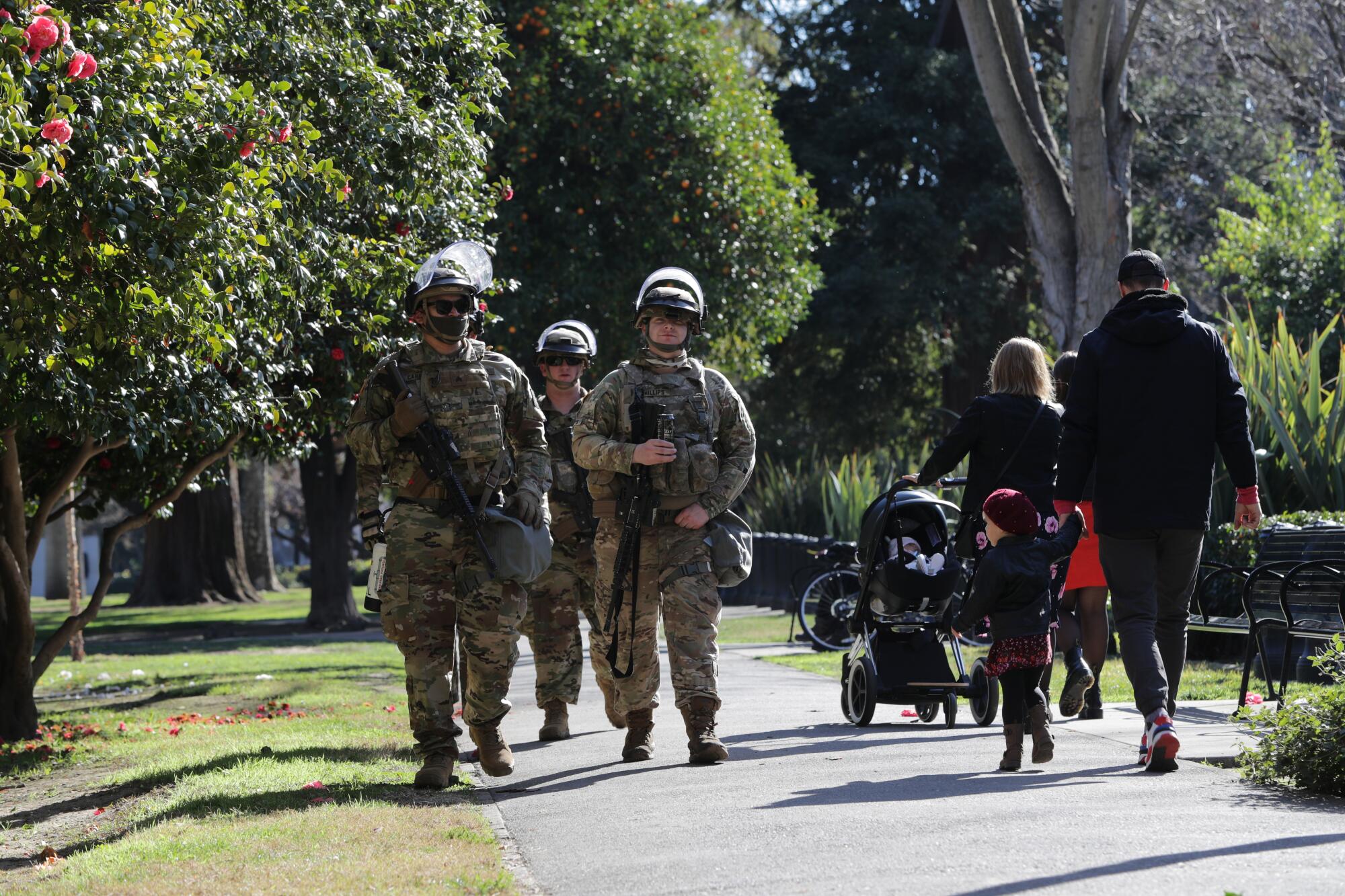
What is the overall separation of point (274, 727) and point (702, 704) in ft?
14.1

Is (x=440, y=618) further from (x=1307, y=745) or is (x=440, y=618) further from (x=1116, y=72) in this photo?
(x=1116, y=72)

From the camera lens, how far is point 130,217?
22.9ft

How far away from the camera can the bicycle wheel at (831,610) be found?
49.0 feet

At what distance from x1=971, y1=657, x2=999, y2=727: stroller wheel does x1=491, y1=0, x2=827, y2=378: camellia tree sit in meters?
11.6

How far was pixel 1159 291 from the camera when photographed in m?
7.00

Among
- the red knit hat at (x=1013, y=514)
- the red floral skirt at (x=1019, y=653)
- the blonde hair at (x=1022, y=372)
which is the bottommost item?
the red floral skirt at (x=1019, y=653)

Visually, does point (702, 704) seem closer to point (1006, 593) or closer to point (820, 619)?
point (1006, 593)

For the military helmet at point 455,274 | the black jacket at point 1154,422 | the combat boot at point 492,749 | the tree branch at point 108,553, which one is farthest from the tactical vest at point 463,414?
the tree branch at point 108,553

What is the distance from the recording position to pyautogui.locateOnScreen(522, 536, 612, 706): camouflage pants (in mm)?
8719

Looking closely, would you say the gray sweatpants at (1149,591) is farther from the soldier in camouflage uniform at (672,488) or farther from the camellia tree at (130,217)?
the camellia tree at (130,217)

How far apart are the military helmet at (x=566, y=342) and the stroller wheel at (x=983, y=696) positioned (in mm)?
2591

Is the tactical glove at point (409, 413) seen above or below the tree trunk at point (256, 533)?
below

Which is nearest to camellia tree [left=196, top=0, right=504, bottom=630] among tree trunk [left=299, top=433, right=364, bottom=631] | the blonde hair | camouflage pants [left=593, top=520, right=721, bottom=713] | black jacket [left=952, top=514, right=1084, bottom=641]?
camouflage pants [left=593, top=520, right=721, bottom=713]

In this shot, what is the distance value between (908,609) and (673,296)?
77.7 inches
